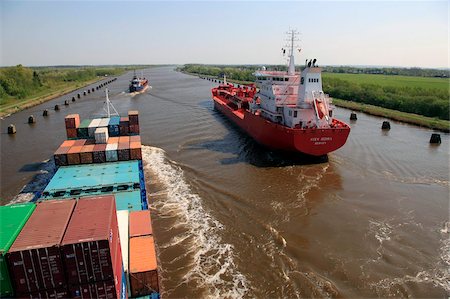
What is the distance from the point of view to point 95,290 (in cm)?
731

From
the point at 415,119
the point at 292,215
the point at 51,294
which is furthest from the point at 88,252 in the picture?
the point at 415,119

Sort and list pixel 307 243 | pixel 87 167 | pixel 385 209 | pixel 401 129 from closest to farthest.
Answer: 1. pixel 307 243
2. pixel 385 209
3. pixel 87 167
4. pixel 401 129

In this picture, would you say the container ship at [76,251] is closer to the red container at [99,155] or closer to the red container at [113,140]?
the red container at [99,155]

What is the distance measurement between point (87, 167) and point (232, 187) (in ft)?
31.9

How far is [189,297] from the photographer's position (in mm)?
11336

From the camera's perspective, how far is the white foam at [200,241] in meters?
12.0

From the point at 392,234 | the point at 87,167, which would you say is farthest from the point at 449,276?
the point at 87,167

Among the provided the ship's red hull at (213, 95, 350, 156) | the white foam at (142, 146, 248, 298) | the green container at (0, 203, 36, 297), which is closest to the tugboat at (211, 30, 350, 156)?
the ship's red hull at (213, 95, 350, 156)

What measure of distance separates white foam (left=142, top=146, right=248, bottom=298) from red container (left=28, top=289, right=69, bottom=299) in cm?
576

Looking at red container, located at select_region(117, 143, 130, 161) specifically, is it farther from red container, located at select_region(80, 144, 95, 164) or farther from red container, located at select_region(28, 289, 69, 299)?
red container, located at select_region(28, 289, 69, 299)

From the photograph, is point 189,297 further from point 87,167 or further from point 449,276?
point 87,167

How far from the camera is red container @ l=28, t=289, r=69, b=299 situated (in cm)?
693

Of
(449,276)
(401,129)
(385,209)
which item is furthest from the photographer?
(401,129)

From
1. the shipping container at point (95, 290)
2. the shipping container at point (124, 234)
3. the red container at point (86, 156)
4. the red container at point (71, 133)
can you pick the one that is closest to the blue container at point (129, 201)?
the shipping container at point (124, 234)
